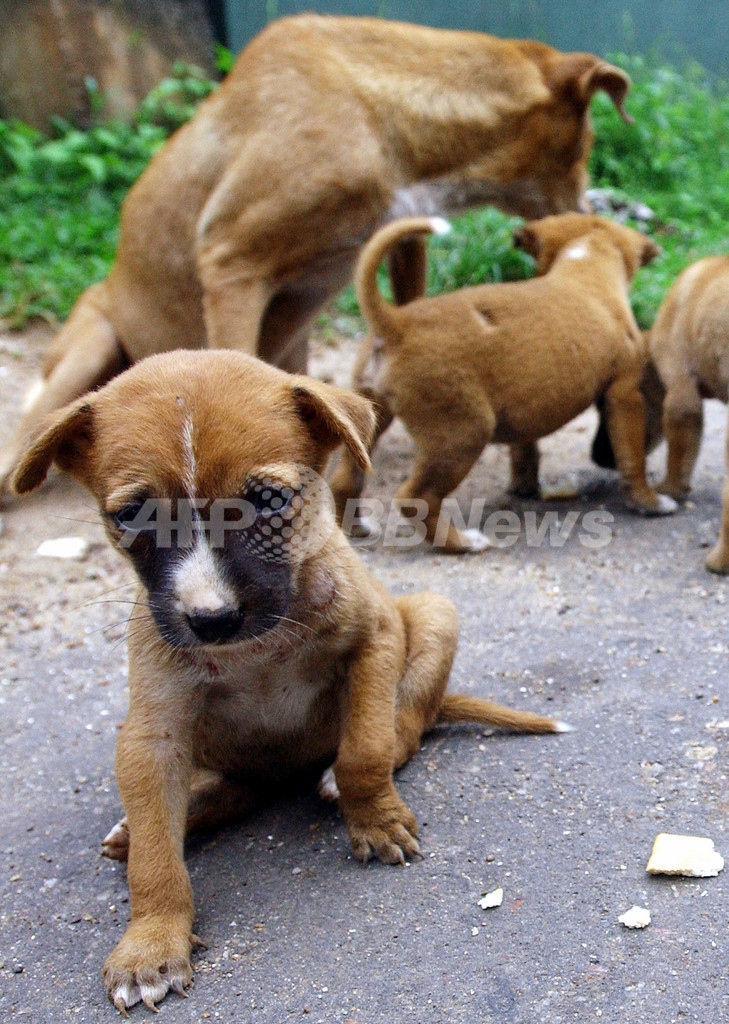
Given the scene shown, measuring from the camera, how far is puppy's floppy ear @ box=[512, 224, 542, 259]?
18.5 feet

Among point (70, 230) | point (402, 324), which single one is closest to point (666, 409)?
point (402, 324)

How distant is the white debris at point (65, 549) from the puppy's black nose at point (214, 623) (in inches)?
128

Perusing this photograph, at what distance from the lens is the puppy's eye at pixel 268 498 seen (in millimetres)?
2564

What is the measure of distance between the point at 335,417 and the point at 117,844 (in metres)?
1.37

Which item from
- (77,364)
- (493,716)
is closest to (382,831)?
(493,716)

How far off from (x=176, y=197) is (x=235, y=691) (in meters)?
3.54

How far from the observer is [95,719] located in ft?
13.1

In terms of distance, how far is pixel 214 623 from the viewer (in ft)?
8.14

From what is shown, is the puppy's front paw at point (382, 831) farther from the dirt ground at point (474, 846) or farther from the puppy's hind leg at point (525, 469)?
the puppy's hind leg at point (525, 469)

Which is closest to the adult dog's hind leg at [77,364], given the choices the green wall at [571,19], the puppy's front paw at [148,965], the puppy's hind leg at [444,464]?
the puppy's hind leg at [444,464]

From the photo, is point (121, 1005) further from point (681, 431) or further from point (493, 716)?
point (681, 431)

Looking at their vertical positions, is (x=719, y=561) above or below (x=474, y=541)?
above

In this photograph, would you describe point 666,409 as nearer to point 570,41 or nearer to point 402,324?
point 402,324

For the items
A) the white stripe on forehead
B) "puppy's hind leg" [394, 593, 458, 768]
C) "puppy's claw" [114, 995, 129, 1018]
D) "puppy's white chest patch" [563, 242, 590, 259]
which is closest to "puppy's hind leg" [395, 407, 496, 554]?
"puppy's white chest patch" [563, 242, 590, 259]
